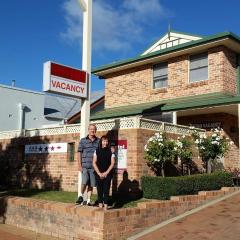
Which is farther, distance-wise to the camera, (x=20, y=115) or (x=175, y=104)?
(x=20, y=115)

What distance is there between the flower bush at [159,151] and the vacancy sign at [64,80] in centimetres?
301

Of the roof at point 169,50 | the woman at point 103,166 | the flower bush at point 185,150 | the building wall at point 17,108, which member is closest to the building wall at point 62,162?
the flower bush at point 185,150

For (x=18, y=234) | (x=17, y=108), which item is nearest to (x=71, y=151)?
(x=18, y=234)

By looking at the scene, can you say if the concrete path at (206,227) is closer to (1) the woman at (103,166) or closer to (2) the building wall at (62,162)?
(1) the woman at (103,166)

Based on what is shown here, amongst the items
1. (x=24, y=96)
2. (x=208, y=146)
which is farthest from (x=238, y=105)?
(x=24, y=96)

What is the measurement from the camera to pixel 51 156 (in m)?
16.2

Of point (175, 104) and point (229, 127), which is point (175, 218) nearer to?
point (175, 104)

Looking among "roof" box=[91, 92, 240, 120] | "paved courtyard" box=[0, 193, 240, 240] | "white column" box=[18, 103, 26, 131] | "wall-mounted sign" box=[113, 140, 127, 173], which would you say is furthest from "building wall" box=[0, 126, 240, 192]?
"white column" box=[18, 103, 26, 131]

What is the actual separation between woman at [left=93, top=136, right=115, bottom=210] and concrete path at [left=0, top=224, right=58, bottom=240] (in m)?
1.55

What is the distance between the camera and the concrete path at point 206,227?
8953 millimetres

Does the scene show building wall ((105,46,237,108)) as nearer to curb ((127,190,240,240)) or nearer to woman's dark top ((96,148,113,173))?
curb ((127,190,240,240))

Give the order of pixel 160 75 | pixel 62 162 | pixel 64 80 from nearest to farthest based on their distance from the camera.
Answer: pixel 64 80, pixel 62 162, pixel 160 75

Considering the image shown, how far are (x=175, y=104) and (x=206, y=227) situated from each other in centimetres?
920

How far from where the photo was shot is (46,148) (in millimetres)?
16516
